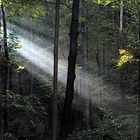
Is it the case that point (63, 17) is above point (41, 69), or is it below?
above

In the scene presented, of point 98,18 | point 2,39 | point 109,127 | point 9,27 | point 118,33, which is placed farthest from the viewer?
point 9,27

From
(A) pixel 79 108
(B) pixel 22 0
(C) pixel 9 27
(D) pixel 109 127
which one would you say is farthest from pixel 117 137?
(C) pixel 9 27

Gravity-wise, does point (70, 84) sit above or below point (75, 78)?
above

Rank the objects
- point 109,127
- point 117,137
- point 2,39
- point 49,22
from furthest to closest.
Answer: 1. point 49,22
2. point 2,39
3. point 109,127
4. point 117,137

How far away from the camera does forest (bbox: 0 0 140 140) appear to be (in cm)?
1602

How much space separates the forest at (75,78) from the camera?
1602 centimetres

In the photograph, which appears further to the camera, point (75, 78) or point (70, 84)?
point (75, 78)

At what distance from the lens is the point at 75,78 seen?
99.7 ft

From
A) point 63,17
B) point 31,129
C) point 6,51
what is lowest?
point 31,129

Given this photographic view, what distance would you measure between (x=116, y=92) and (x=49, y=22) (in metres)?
12.3

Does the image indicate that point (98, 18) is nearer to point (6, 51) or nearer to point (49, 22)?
point (6, 51)

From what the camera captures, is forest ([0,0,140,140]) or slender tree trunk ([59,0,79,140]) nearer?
slender tree trunk ([59,0,79,140])

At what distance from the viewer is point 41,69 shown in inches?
1598

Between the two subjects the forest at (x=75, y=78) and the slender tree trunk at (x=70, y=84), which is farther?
the forest at (x=75, y=78)
